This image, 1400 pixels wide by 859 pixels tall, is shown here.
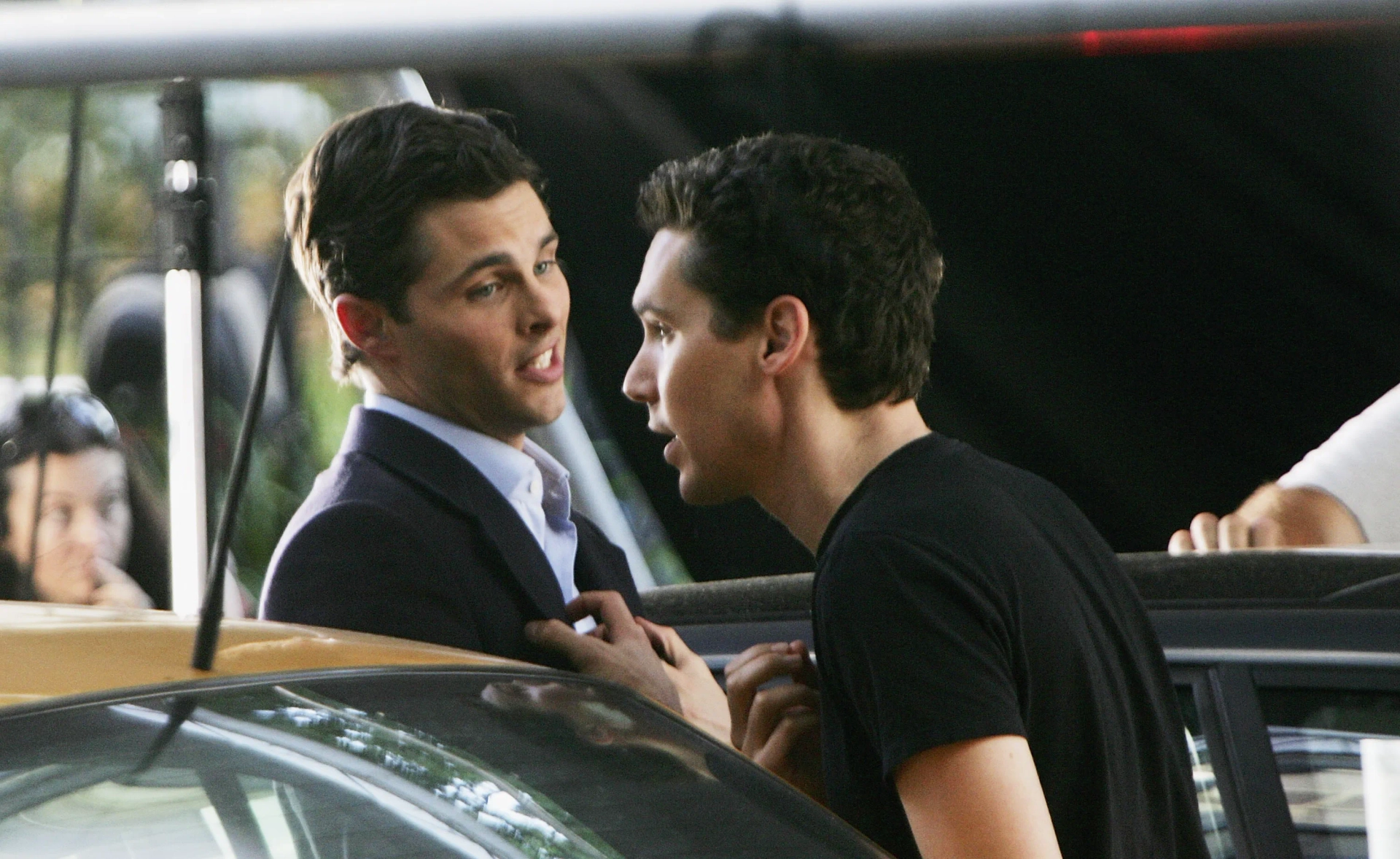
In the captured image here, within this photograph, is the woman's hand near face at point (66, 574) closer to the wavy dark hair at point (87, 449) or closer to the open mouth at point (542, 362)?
the wavy dark hair at point (87, 449)

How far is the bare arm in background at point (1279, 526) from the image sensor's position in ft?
10.2

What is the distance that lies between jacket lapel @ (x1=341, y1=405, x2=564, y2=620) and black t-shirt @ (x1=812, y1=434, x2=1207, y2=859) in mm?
433

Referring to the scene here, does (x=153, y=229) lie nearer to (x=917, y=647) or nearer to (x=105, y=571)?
(x=105, y=571)

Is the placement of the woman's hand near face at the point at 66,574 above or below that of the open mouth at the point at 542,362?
below

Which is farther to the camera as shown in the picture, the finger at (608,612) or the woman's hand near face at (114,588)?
the woman's hand near face at (114,588)

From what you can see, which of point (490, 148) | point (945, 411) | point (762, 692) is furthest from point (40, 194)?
point (762, 692)

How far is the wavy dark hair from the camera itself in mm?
3959

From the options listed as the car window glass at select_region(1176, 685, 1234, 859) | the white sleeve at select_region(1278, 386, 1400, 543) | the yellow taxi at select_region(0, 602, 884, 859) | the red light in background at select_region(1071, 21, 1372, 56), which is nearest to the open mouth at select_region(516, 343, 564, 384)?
the yellow taxi at select_region(0, 602, 884, 859)

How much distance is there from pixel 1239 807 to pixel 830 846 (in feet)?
3.62

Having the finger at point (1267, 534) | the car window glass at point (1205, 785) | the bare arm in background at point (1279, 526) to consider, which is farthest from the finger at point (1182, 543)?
the car window glass at point (1205, 785)

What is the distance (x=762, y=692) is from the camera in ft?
6.56

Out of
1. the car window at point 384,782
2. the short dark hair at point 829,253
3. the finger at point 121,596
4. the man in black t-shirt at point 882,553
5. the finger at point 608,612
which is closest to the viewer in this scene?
the car window at point 384,782

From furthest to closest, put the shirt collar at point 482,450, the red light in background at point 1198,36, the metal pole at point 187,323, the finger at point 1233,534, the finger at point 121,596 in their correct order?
the finger at point 121,596, the finger at point 1233,534, the shirt collar at point 482,450, the metal pole at point 187,323, the red light in background at point 1198,36

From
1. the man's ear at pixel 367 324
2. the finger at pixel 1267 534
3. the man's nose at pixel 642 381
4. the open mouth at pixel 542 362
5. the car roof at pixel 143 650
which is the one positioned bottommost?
the finger at pixel 1267 534
